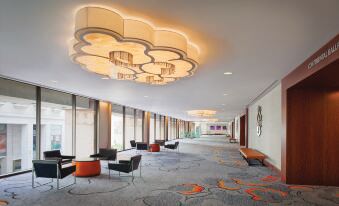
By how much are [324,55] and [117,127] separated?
1271 cm

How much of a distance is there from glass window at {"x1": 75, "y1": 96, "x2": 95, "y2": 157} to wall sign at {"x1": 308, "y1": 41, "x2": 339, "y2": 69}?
30.0 feet

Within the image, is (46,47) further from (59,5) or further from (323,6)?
(323,6)

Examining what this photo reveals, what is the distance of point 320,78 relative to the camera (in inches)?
200

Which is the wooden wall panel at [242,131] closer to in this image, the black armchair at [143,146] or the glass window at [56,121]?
the black armchair at [143,146]

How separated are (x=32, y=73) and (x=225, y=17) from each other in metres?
5.37

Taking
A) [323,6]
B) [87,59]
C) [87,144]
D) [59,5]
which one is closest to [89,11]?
[59,5]

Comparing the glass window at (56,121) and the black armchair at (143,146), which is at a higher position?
the glass window at (56,121)

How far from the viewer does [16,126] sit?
8.27m

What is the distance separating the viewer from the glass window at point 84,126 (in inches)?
441

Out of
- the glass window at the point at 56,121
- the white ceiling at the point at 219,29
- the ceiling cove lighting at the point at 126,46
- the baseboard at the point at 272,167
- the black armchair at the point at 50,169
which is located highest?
the white ceiling at the point at 219,29

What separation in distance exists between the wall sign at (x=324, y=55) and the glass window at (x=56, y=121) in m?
8.17

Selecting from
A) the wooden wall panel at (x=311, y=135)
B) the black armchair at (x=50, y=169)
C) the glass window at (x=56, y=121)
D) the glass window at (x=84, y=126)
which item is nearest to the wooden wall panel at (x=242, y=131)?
the glass window at (x=84, y=126)

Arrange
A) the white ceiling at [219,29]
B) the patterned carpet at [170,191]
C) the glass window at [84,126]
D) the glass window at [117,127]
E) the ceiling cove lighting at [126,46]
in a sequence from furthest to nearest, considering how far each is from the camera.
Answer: the glass window at [117,127] < the glass window at [84,126] < the patterned carpet at [170,191] < the ceiling cove lighting at [126,46] < the white ceiling at [219,29]

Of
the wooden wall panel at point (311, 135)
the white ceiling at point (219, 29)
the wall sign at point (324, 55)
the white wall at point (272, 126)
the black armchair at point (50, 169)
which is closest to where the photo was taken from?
the white ceiling at point (219, 29)
